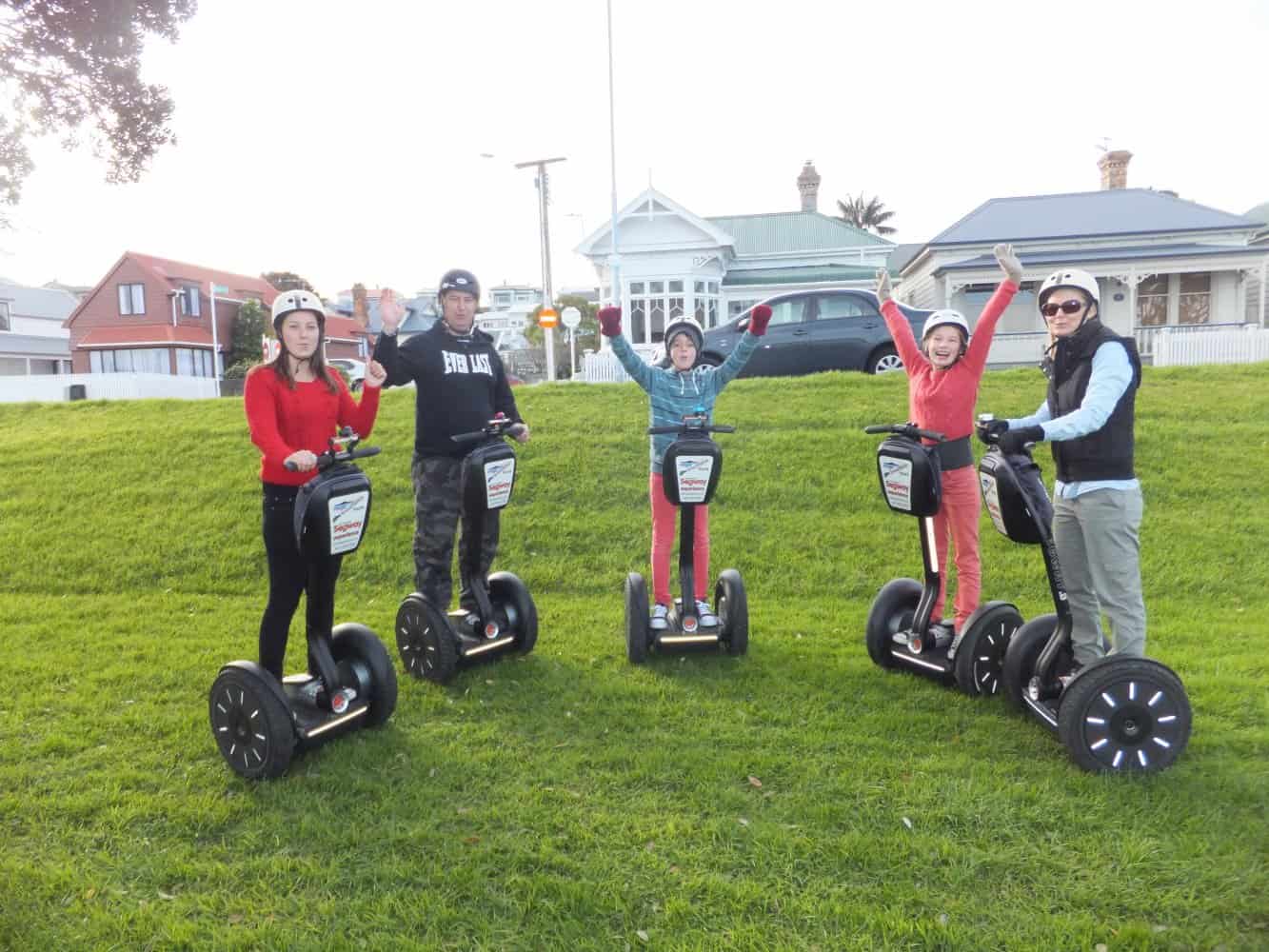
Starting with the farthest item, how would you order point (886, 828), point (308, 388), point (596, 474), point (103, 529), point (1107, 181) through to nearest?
point (1107, 181) < point (596, 474) < point (103, 529) < point (308, 388) < point (886, 828)

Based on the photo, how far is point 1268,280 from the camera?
20891 millimetres

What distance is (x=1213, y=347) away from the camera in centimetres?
1372

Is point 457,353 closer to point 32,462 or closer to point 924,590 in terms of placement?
point 924,590

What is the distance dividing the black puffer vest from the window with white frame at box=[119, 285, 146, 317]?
3707 centimetres

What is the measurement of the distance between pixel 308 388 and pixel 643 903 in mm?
2485

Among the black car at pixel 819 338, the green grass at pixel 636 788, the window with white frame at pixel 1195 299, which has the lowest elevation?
the green grass at pixel 636 788

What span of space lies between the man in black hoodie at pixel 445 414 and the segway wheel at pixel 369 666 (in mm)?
722

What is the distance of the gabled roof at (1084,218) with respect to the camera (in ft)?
69.3

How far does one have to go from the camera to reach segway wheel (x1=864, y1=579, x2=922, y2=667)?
187 inches

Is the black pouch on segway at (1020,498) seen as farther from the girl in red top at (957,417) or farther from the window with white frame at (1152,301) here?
the window with white frame at (1152,301)

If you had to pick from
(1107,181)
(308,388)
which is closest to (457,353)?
(308,388)

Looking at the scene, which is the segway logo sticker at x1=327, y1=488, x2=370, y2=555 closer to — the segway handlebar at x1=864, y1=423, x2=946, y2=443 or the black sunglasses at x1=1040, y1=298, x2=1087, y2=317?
the segway handlebar at x1=864, y1=423, x2=946, y2=443

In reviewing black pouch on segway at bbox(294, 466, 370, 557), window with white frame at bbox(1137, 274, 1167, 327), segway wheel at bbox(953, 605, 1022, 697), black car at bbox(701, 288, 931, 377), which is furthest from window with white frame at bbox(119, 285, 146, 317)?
segway wheel at bbox(953, 605, 1022, 697)

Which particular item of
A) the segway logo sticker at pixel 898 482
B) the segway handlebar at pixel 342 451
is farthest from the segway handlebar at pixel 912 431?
the segway handlebar at pixel 342 451
